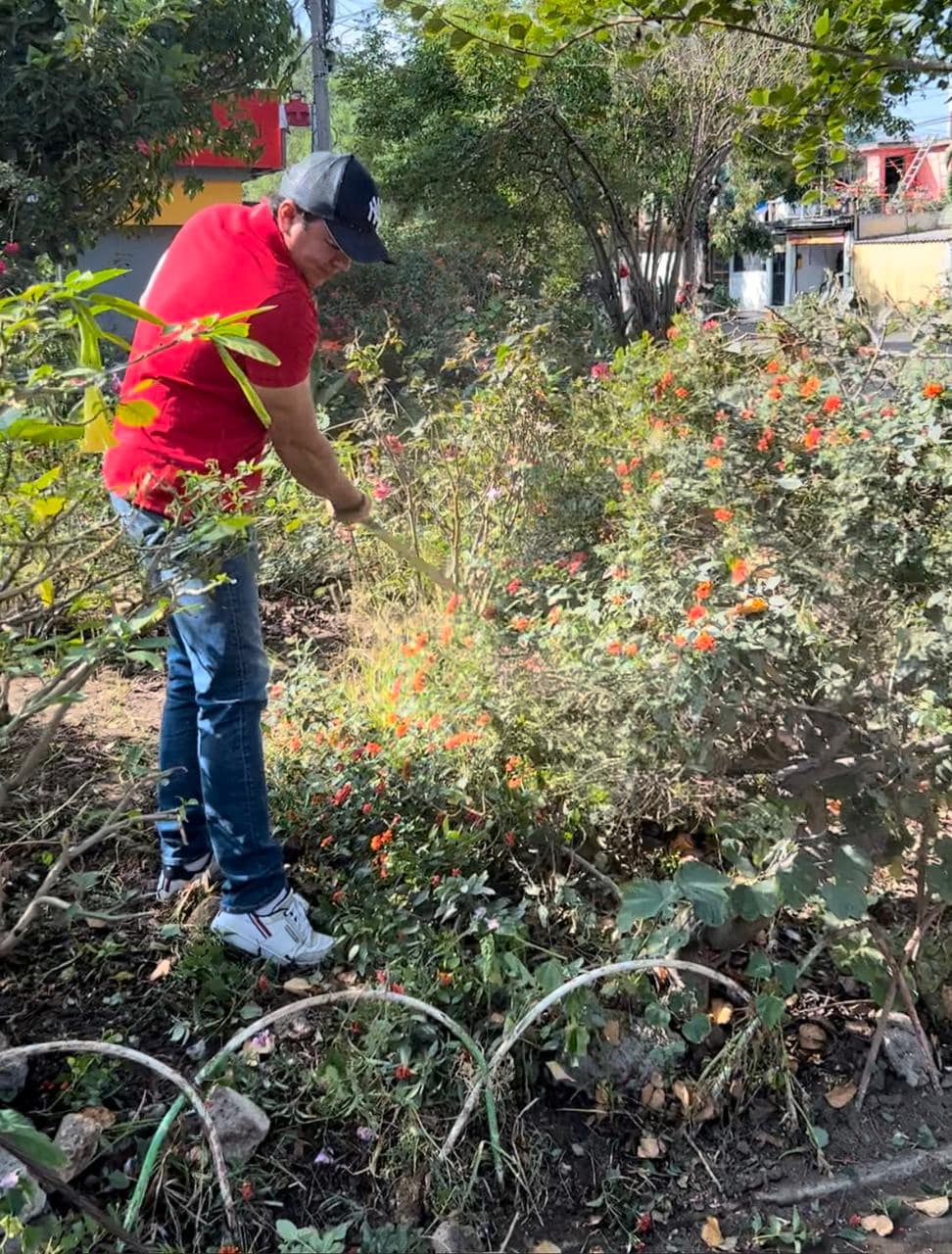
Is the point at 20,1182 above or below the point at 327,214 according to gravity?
below

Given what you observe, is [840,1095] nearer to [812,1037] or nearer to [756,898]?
[812,1037]

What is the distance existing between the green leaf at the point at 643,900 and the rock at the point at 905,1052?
757 millimetres

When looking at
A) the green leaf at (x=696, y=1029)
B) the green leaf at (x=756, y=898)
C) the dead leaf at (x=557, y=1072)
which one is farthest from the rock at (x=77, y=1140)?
the green leaf at (x=756, y=898)

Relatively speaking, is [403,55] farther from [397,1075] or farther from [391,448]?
[397,1075]

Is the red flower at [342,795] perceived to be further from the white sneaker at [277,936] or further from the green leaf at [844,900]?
the green leaf at [844,900]

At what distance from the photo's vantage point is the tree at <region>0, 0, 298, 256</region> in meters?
5.79

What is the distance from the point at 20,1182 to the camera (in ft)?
5.47

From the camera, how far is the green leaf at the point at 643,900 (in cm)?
215

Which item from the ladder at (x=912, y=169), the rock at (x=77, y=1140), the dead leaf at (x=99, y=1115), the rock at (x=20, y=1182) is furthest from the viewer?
the ladder at (x=912, y=169)

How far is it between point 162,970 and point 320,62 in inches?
435

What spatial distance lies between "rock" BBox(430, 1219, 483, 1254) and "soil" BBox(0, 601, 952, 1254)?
0.05m

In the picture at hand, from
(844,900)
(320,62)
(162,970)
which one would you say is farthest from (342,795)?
(320,62)

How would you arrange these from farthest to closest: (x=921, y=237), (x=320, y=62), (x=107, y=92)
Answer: (x=921, y=237), (x=320, y=62), (x=107, y=92)

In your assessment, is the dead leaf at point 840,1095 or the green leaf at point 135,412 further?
the dead leaf at point 840,1095
